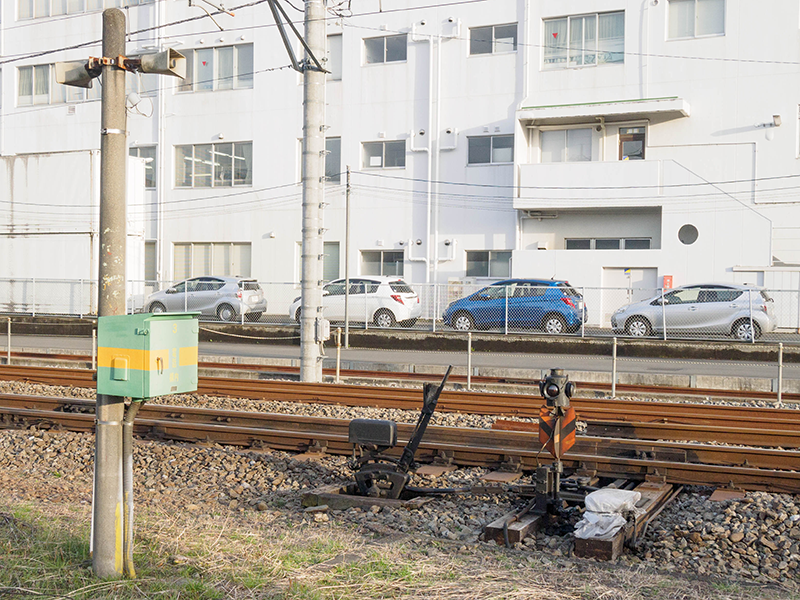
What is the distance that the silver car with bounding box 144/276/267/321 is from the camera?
90.9ft

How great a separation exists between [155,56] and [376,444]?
12.9ft

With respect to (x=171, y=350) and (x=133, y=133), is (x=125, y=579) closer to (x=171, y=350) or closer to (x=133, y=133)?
(x=171, y=350)

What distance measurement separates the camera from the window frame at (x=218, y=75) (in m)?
35.1

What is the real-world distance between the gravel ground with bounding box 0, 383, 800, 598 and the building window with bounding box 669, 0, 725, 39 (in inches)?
961

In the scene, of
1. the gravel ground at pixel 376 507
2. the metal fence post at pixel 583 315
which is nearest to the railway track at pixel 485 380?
the metal fence post at pixel 583 315

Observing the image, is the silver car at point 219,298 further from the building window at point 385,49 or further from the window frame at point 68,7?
the window frame at point 68,7

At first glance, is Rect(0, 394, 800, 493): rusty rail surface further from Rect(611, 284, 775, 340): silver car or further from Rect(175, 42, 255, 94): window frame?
Rect(175, 42, 255, 94): window frame

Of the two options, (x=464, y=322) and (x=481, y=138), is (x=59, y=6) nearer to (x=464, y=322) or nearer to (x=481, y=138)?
(x=481, y=138)

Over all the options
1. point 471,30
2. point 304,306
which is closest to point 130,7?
point 471,30

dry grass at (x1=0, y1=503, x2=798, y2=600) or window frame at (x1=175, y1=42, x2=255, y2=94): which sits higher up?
window frame at (x1=175, y1=42, x2=255, y2=94)

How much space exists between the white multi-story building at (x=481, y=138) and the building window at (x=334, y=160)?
104 mm

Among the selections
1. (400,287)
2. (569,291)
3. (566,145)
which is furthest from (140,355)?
(566,145)

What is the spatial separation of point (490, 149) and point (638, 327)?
10.9 meters

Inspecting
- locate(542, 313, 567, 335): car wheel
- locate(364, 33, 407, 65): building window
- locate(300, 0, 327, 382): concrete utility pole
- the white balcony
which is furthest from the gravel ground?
locate(364, 33, 407, 65): building window
